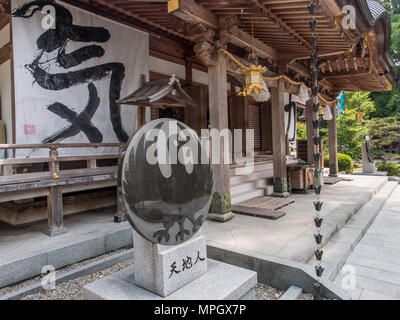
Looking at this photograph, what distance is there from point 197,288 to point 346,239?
3518 mm

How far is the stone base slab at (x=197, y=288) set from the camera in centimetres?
259

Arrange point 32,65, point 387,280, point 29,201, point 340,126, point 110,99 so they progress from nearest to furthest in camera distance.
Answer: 1. point 387,280
2. point 32,65
3. point 29,201
4. point 110,99
5. point 340,126

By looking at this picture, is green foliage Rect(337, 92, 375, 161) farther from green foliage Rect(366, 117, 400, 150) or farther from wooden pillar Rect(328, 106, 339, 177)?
wooden pillar Rect(328, 106, 339, 177)

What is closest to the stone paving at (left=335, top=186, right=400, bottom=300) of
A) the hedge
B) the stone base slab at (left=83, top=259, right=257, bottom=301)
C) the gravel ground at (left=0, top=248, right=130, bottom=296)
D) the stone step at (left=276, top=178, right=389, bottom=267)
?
the stone step at (left=276, top=178, right=389, bottom=267)

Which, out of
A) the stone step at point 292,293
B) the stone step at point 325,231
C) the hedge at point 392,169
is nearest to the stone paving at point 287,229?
the stone step at point 325,231

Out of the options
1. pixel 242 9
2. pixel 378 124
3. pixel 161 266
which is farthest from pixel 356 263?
pixel 378 124

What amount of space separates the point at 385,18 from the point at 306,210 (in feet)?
21.0

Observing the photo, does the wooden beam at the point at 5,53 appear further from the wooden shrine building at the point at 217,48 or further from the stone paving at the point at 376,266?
the stone paving at the point at 376,266

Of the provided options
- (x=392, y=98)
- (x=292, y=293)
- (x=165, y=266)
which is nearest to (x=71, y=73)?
(x=165, y=266)

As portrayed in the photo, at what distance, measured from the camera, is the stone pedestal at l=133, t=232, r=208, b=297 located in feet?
8.54

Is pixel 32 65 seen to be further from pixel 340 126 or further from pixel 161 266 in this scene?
pixel 340 126

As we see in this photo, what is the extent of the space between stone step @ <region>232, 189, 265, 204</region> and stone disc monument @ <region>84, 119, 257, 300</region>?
4.10 meters

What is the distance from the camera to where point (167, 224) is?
2656 millimetres

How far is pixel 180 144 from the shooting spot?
2.92 meters
